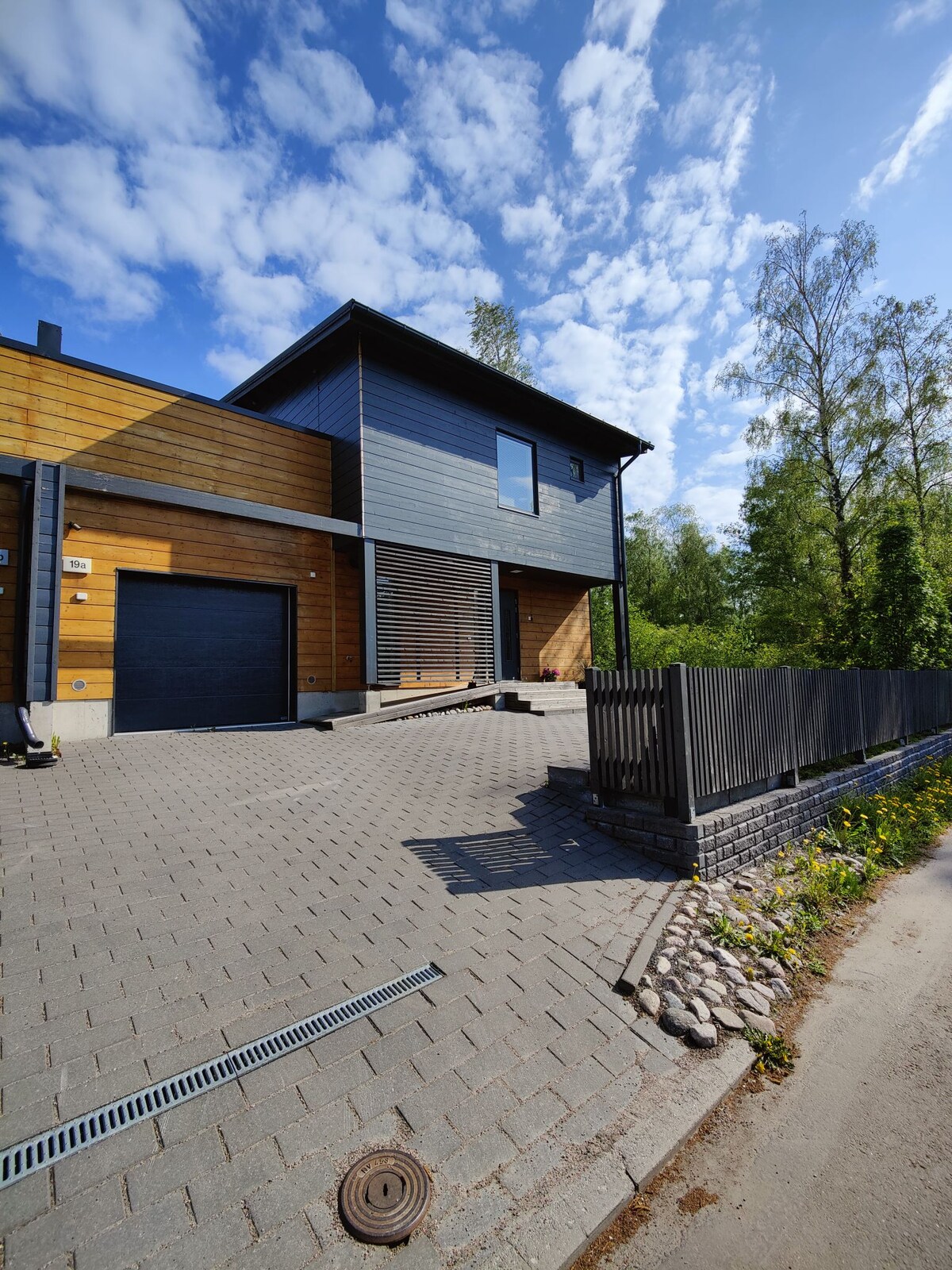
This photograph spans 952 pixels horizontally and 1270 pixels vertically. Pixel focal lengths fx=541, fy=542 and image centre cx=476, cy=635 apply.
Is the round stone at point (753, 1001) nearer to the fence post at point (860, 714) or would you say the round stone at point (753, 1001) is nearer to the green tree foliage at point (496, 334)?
the fence post at point (860, 714)

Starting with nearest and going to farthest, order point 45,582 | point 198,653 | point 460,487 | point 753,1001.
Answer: point 753,1001
point 45,582
point 198,653
point 460,487

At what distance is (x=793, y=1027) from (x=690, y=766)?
5.36ft

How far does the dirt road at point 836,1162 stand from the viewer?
5.22ft

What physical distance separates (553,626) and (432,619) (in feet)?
16.2

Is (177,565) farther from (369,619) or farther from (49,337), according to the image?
(49,337)

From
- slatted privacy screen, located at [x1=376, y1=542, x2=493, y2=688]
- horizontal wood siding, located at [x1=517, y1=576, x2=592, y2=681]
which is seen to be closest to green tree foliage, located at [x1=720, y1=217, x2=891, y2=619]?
horizontal wood siding, located at [x1=517, y1=576, x2=592, y2=681]

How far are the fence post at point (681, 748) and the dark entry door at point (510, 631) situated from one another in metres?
9.26

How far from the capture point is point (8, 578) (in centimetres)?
689

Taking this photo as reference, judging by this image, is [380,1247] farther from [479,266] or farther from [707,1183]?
[479,266]

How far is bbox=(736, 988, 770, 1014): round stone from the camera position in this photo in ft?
8.75

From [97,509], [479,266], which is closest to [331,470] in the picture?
[97,509]

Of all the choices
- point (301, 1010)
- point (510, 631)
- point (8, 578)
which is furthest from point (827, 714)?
point (8, 578)

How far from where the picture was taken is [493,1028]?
7.31 feet

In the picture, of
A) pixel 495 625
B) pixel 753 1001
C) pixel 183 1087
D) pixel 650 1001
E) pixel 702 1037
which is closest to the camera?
pixel 183 1087
